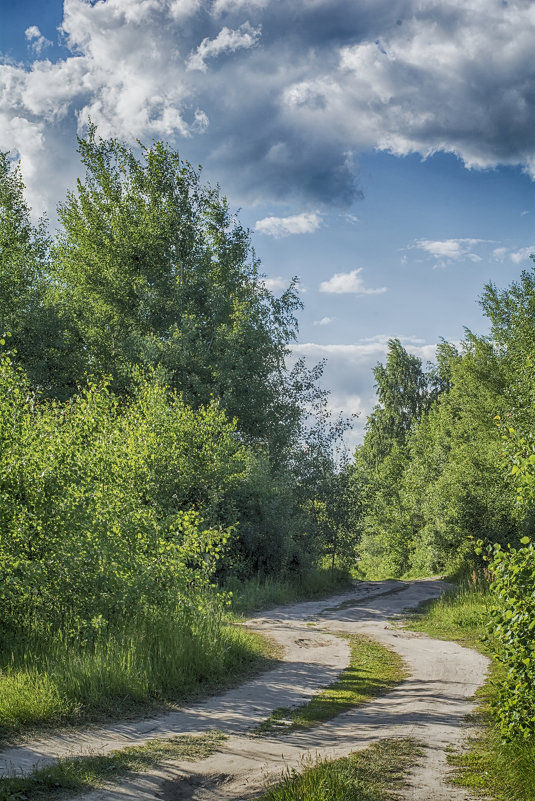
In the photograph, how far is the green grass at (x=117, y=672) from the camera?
792cm

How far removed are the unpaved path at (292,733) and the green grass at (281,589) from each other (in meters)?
4.95

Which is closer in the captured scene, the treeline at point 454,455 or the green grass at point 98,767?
the green grass at point 98,767

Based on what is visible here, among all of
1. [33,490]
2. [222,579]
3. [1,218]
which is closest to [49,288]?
[1,218]

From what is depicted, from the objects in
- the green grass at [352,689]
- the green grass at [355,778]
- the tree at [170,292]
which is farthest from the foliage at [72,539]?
the tree at [170,292]

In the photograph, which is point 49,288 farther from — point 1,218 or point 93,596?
point 93,596

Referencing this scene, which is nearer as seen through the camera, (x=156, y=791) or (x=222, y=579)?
(x=156, y=791)

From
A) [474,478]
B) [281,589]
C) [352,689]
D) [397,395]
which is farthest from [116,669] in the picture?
[397,395]

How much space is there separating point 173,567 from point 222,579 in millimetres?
11654

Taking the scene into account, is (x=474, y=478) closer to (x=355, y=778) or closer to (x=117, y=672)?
(x=117, y=672)

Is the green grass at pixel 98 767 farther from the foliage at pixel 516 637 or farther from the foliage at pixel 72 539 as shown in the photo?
the foliage at pixel 72 539

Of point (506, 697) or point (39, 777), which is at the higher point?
point (506, 697)

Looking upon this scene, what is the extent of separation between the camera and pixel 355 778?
5.81 m

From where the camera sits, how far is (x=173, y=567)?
1094cm

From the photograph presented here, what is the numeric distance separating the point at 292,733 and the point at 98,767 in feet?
7.60
